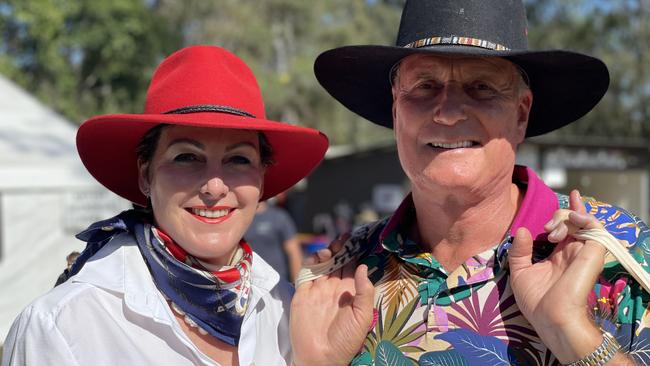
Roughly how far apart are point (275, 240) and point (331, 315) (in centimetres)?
448

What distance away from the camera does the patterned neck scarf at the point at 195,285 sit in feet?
7.00

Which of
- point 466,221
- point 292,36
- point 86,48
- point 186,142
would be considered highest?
point 292,36

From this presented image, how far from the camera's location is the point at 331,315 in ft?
7.13

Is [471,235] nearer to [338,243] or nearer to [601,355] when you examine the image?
[338,243]

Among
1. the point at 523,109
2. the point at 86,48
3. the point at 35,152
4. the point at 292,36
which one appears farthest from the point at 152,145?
the point at 292,36

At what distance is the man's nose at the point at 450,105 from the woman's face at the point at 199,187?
2.07 feet

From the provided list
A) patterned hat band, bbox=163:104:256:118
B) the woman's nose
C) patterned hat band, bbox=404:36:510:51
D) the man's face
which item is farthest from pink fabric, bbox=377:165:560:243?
patterned hat band, bbox=163:104:256:118

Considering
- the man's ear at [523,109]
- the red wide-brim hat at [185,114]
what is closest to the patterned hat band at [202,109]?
the red wide-brim hat at [185,114]

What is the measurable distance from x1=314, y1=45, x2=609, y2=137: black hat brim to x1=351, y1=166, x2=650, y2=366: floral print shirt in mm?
299

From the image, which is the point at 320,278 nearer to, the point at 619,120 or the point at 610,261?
the point at 610,261

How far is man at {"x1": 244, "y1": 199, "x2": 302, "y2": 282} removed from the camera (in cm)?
651

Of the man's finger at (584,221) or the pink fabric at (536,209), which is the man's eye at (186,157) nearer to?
the pink fabric at (536,209)

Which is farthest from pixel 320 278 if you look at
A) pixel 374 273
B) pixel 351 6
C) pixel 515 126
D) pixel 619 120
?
pixel 351 6

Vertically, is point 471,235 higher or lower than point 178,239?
higher
